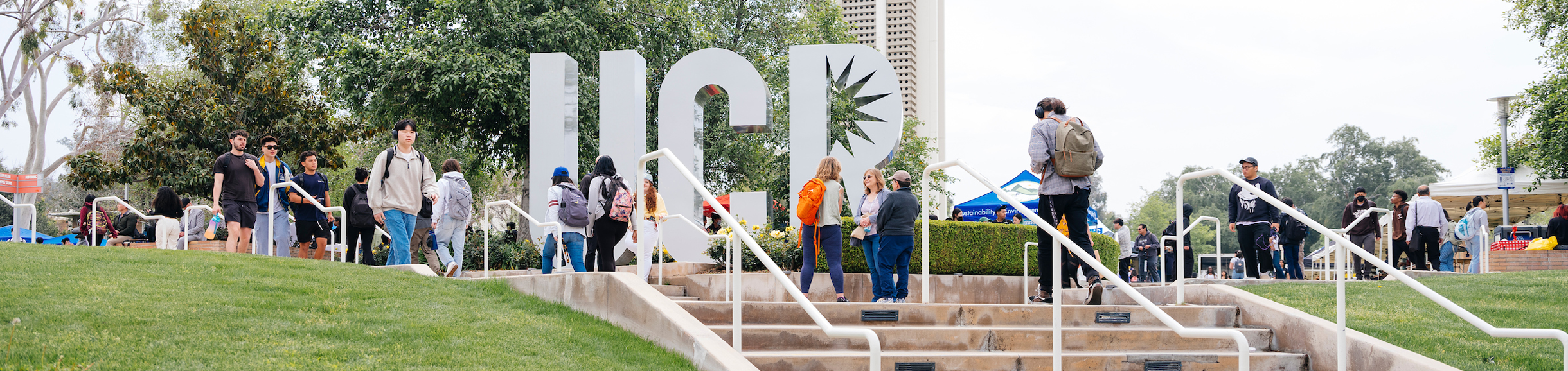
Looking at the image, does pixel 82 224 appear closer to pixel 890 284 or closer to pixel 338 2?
pixel 338 2

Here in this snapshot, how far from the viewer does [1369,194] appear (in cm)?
7525

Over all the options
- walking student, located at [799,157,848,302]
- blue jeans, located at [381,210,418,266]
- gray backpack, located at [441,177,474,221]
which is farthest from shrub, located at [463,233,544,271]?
walking student, located at [799,157,848,302]

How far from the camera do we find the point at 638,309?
18.6ft

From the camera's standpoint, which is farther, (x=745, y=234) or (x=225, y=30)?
(x=225, y=30)

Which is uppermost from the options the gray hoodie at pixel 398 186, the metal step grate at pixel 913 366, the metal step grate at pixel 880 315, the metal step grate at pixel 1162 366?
the gray hoodie at pixel 398 186

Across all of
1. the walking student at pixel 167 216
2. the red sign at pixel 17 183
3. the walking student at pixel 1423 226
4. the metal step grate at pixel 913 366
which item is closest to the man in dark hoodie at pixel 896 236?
the metal step grate at pixel 913 366

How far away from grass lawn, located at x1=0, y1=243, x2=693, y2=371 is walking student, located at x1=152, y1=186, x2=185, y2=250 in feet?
15.0

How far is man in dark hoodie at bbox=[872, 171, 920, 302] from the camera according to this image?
7250mm

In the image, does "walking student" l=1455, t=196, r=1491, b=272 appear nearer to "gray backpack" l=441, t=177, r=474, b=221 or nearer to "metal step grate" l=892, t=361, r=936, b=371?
"metal step grate" l=892, t=361, r=936, b=371

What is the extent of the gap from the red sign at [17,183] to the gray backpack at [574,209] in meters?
14.3

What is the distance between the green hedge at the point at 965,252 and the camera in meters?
10.8

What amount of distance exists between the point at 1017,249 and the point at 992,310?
5.31 meters

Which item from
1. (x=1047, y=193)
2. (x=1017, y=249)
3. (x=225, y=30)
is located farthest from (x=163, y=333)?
(x=225, y=30)

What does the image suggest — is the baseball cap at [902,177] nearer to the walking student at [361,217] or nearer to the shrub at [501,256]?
the walking student at [361,217]
